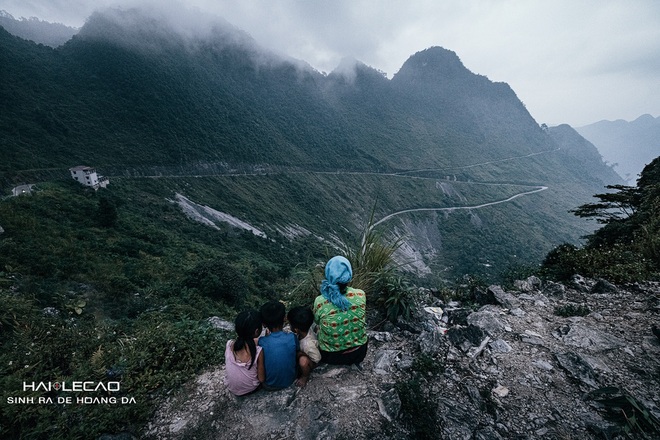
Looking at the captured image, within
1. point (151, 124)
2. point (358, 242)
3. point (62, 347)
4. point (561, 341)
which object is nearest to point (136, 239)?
point (62, 347)

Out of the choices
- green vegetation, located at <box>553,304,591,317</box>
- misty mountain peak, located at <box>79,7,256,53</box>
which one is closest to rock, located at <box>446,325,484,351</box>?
green vegetation, located at <box>553,304,591,317</box>

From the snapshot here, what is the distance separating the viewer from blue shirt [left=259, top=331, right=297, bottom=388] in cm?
311

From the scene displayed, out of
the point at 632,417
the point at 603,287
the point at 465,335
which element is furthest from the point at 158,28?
the point at 632,417

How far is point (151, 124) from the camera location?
60.4 metres

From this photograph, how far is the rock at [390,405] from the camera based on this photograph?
9.28 ft

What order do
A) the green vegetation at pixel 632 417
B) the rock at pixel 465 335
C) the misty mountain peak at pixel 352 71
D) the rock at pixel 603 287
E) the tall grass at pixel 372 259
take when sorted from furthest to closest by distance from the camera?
the misty mountain peak at pixel 352 71, the rock at pixel 603 287, the tall grass at pixel 372 259, the rock at pixel 465 335, the green vegetation at pixel 632 417

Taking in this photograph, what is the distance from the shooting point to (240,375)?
10.1 ft

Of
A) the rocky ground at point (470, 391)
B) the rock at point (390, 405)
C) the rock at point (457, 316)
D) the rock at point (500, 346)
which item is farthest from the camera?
the rock at point (457, 316)

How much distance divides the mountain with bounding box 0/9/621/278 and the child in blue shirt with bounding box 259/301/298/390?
8912mm

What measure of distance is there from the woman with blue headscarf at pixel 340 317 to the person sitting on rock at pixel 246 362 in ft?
2.39

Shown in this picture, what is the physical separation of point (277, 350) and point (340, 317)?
0.79 meters

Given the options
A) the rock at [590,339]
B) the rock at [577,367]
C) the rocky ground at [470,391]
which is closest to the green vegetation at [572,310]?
the rocky ground at [470,391]

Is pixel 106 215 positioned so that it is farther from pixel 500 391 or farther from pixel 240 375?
pixel 500 391

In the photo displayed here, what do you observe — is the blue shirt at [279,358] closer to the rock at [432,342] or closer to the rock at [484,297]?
the rock at [432,342]
